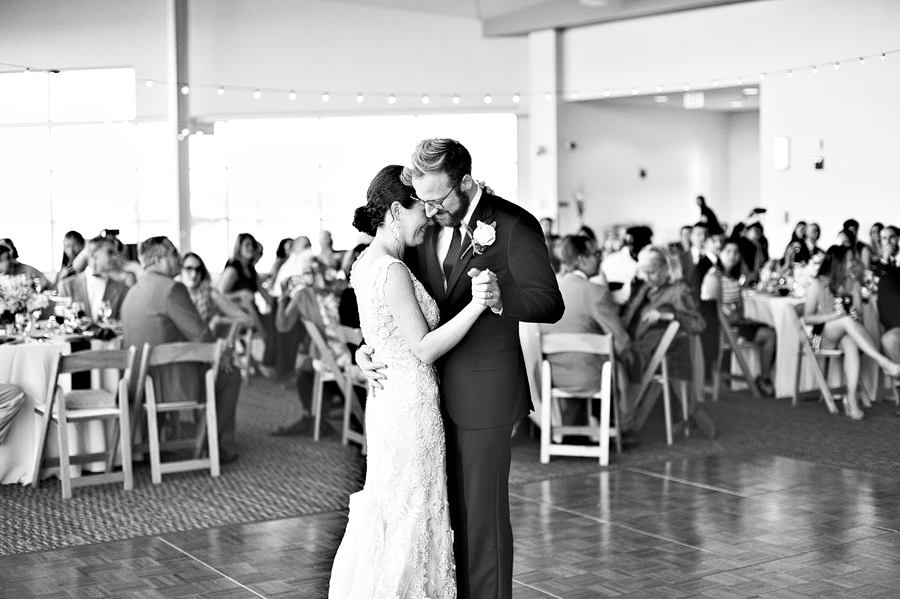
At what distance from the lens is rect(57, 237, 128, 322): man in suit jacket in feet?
22.8

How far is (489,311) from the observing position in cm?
293

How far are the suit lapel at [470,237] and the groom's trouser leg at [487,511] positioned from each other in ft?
1.43

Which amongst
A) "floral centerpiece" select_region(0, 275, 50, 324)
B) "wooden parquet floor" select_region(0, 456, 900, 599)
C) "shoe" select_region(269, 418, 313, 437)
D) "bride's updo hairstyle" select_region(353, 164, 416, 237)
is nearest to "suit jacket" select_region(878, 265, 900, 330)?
"wooden parquet floor" select_region(0, 456, 900, 599)

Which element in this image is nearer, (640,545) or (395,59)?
(640,545)

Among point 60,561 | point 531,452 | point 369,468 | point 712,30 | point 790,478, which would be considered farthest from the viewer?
point 712,30

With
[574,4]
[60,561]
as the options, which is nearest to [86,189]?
[574,4]

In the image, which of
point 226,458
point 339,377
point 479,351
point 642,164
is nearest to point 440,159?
point 479,351

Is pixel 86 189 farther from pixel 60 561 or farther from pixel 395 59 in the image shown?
pixel 60 561

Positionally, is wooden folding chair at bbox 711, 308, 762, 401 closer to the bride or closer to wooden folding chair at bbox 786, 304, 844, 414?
wooden folding chair at bbox 786, 304, 844, 414

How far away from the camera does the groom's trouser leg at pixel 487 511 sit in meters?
3.00

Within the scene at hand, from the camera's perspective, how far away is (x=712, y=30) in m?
14.0

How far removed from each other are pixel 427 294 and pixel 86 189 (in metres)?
13.5

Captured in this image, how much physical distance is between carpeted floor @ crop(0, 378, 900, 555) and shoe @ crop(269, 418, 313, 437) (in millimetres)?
85

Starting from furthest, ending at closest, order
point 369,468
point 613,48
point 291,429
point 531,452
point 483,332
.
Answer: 1. point 613,48
2. point 291,429
3. point 531,452
4. point 369,468
5. point 483,332
